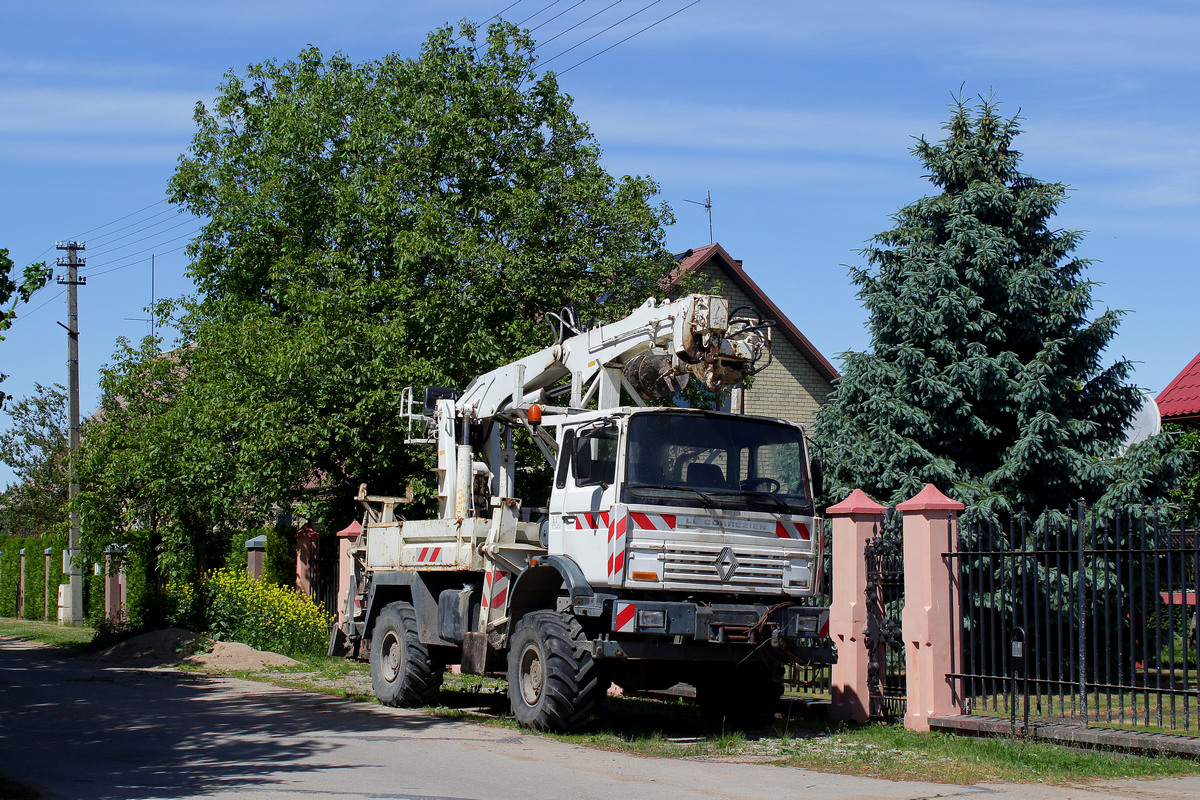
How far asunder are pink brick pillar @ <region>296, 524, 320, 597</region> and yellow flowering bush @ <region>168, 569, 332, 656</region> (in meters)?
0.47

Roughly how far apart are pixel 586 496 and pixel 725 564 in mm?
1369

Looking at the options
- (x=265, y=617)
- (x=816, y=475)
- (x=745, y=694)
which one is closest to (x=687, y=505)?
(x=816, y=475)

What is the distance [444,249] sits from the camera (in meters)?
19.8

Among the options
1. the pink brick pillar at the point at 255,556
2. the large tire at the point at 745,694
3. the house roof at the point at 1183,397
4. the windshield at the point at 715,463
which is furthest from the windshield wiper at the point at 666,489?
the pink brick pillar at the point at 255,556

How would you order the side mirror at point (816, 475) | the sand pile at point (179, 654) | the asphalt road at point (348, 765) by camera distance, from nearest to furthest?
the asphalt road at point (348, 765) → the side mirror at point (816, 475) → the sand pile at point (179, 654)

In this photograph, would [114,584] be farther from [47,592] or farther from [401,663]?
[401,663]

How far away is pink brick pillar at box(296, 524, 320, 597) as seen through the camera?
72.5 ft

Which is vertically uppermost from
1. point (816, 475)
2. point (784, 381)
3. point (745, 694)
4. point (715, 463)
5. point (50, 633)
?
point (784, 381)

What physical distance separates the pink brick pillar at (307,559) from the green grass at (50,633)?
3.93 m

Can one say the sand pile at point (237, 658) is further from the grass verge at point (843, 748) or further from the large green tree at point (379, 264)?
the grass verge at point (843, 748)

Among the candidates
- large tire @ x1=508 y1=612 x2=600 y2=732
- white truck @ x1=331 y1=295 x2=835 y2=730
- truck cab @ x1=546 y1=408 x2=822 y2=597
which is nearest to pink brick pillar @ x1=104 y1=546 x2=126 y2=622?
white truck @ x1=331 y1=295 x2=835 y2=730

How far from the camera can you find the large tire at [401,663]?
43.0 feet

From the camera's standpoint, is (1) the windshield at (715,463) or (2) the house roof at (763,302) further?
(2) the house roof at (763,302)

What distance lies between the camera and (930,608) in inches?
447
